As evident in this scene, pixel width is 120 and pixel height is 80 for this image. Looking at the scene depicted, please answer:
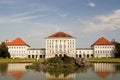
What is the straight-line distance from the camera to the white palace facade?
8875 centimetres

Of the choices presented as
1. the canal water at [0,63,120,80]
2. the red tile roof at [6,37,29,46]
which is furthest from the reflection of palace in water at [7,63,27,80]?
the red tile roof at [6,37,29,46]

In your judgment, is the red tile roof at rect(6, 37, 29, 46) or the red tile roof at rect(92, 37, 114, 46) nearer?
the red tile roof at rect(92, 37, 114, 46)

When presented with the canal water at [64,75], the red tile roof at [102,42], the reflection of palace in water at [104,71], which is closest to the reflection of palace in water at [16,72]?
the canal water at [64,75]

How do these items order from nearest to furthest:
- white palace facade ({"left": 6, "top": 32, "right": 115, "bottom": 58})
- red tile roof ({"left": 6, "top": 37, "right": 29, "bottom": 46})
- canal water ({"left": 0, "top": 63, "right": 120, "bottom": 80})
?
canal water ({"left": 0, "top": 63, "right": 120, "bottom": 80}) < white palace facade ({"left": 6, "top": 32, "right": 115, "bottom": 58}) < red tile roof ({"left": 6, "top": 37, "right": 29, "bottom": 46})

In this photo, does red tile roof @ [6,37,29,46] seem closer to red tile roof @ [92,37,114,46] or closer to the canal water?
red tile roof @ [92,37,114,46]

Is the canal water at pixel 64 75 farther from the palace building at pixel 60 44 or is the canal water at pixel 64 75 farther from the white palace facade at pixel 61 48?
the white palace facade at pixel 61 48

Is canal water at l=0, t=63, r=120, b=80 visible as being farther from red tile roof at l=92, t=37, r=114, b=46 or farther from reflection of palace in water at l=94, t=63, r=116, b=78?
red tile roof at l=92, t=37, r=114, b=46

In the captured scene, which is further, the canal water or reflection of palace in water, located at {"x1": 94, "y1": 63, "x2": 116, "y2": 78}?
reflection of palace in water, located at {"x1": 94, "y1": 63, "x2": 116, "y2": 78}

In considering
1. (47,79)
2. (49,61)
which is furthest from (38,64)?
(47,79)

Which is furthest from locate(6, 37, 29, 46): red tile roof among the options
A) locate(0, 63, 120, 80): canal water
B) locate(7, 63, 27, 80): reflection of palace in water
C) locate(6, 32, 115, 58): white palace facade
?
locate(0, 63, 120, 80): canal water

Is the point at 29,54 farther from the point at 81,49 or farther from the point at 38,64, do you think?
the point at 38,64

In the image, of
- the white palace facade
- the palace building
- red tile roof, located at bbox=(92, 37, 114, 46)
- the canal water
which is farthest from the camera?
red tile roof, located at bbox=(92, 37, 114, 46)

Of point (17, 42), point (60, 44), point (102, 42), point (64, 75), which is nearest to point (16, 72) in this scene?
point (64, 75)

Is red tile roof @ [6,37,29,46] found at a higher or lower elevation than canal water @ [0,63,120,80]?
higher
